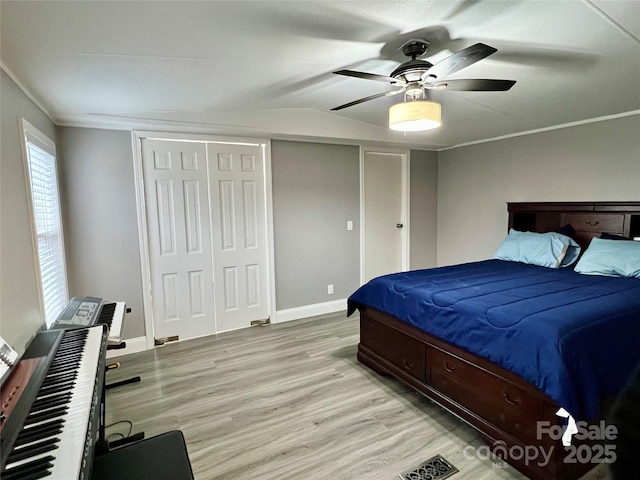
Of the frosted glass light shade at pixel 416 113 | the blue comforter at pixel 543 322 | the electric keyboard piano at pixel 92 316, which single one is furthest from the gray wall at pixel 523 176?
the electric keyboard piano at pixel 92 316

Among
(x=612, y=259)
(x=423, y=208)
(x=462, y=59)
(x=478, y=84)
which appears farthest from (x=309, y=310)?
(x=462, y=59)

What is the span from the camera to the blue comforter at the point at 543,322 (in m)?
1.63

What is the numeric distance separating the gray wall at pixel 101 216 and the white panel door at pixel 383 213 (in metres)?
2.84

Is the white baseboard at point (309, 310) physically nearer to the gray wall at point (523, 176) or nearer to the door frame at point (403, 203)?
the door frame at point (403, 203)

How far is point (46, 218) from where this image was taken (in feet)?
8.49

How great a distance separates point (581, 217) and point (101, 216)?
485 centimetres

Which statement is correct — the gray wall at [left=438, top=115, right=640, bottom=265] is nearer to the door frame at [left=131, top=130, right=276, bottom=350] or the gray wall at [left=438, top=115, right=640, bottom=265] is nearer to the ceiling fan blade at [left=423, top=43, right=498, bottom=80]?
the ceiling fan blade at [left=423, top=43, right=498, bottom=80]

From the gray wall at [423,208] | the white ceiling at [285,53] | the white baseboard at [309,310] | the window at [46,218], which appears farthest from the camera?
the gray wall at [423,208]

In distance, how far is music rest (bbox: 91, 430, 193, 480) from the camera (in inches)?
47.8

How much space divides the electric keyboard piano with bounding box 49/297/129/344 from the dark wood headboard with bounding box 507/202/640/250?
424cm

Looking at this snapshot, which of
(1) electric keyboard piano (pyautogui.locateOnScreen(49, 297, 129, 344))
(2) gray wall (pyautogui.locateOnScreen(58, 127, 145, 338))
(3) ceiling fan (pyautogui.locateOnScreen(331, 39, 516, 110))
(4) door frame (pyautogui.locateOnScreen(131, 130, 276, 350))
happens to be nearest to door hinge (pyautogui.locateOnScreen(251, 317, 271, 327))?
(4) door frame (pyautogui.locateOnScreen(131, 130, 276, 350))

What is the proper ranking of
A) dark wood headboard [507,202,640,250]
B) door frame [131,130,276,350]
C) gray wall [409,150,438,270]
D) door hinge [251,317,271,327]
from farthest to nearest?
gray wall [409,150,438,270] < door hinge [251,317,271,327] < door frame [131,130,276,350] < dark wood headboard [507,202,640,250]

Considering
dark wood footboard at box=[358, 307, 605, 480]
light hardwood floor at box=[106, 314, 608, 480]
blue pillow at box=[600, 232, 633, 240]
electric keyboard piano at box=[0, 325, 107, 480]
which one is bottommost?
light hardwood floor at box=[106, 314, 608, 480]

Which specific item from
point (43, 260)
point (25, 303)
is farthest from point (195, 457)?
point (43, 260)
